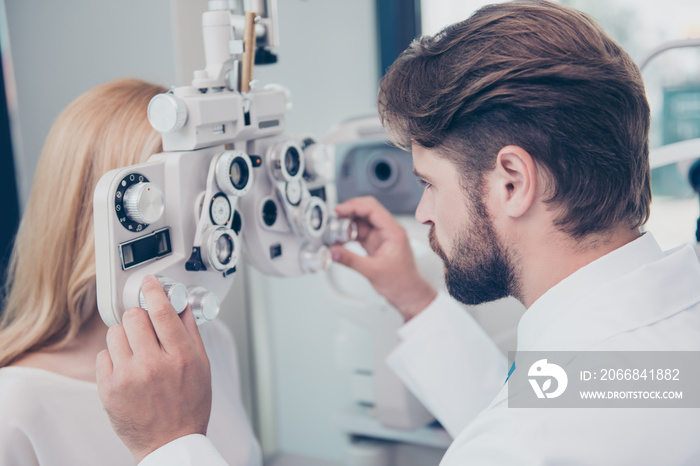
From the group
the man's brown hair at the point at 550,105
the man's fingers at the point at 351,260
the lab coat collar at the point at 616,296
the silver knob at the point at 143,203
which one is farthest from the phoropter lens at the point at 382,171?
the silver knob at the point at 143,203

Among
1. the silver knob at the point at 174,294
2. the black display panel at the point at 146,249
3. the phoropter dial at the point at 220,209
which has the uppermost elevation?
the phoropter dial at the point at 220,209

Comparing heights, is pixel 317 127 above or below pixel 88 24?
below

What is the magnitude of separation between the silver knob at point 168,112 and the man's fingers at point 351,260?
46 cm

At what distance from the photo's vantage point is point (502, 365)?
131 centimetres

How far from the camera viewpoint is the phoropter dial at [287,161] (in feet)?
3.11

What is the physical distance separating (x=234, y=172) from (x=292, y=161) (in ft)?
0.45

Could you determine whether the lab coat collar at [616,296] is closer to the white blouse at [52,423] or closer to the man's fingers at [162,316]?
the man's fingers at [162,316]

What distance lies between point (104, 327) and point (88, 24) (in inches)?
43.1

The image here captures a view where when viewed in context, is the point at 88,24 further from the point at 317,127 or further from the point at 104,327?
the point at 104,327

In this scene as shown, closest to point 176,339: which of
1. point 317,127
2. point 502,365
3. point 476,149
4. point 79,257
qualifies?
point 79,257

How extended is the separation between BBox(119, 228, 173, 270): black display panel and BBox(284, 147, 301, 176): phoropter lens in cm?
22

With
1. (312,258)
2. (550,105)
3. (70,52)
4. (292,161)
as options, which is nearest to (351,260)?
(312,258)

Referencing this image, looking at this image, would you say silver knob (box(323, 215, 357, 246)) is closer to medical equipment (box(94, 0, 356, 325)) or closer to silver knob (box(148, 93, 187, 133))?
medical equipment (box(94, 0, 356, 325))

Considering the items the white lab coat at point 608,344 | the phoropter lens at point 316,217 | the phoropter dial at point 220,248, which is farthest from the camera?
the phoropter lens at point 316,217
